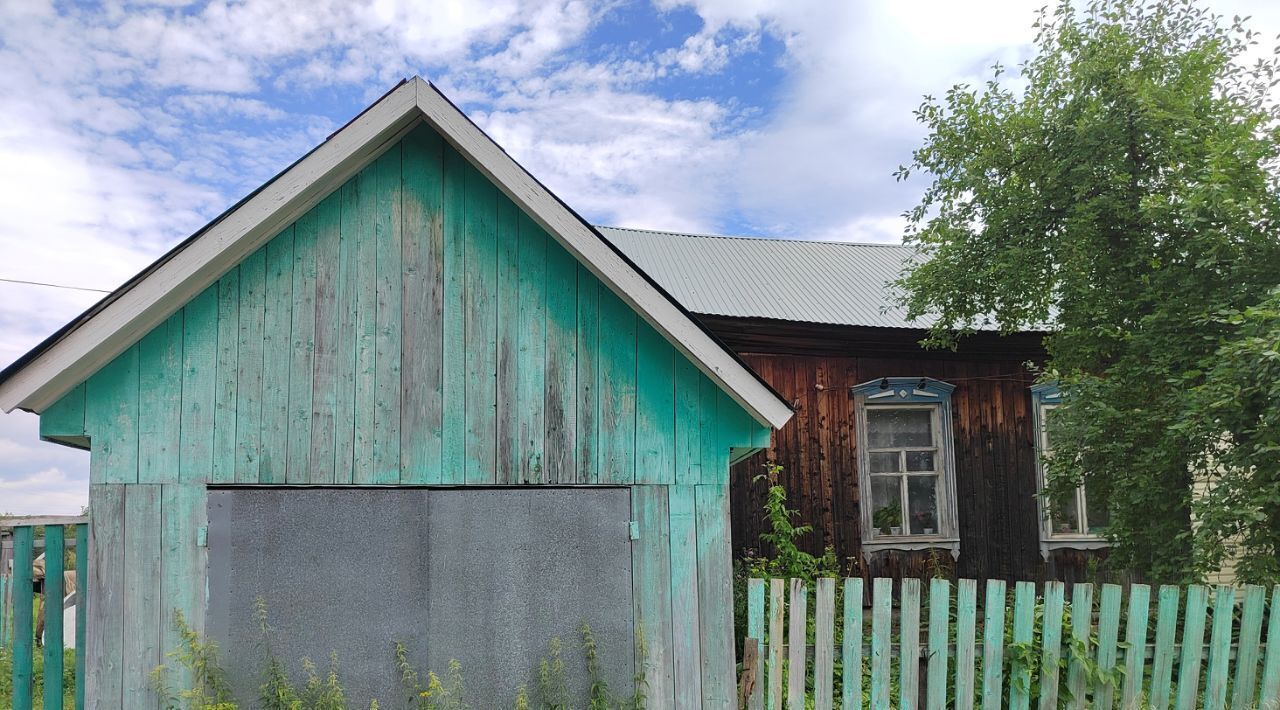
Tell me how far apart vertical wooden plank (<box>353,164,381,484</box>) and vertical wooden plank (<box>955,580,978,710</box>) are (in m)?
4.06

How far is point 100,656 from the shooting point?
5.56 metres

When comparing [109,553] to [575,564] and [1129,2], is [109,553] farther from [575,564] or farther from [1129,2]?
[1129,2]

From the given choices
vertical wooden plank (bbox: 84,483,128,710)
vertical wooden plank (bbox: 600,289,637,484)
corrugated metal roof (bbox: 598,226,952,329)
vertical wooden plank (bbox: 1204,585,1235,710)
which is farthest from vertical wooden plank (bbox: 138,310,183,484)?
vertical wooden plank (bbox: 1204,585,1235,710)

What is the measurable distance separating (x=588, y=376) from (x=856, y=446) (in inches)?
302

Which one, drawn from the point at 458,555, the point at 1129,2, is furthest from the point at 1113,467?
the point at 458,555

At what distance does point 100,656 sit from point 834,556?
8616 millimetres

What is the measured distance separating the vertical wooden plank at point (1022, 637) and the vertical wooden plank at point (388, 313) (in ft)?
14.4

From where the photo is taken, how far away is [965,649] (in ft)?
21.8

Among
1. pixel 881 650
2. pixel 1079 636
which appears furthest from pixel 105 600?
pixel 1079 636

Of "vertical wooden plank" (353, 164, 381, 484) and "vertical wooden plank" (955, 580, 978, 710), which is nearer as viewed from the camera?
"vertical wooden plank" (353, 164, 381, 484)

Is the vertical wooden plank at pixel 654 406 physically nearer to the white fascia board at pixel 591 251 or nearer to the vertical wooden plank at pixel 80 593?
the white fascia board at pixel 591 251

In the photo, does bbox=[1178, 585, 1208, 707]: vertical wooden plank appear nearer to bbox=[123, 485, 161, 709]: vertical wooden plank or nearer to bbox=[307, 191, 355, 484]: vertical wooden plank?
bbox=[307, 191, 355, 484]: vertical wooden plank

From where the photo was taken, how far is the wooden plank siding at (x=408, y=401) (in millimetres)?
5680

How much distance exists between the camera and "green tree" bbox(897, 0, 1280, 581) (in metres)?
8.85
